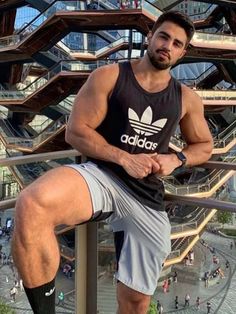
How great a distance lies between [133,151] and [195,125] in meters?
0.32

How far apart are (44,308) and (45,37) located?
12921 millimetres

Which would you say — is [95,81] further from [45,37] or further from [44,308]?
[45,37]

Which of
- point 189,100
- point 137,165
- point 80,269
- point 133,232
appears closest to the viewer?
point 137,165

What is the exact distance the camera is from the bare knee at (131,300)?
1661 mm

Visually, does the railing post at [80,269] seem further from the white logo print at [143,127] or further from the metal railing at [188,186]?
the white logo print at [143,127]

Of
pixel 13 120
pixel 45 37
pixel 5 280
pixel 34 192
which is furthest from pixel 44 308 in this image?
pixel 13 120

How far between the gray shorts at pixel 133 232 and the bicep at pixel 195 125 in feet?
1.07

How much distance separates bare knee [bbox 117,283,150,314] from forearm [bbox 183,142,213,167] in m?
0.49

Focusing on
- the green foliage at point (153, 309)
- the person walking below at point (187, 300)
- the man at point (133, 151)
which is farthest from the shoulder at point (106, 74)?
the person walking below at point (187, 300)

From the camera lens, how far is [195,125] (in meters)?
1.77

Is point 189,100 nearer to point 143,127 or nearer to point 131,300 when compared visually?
point 143,127

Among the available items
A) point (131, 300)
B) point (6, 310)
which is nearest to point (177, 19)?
point (131, 300)

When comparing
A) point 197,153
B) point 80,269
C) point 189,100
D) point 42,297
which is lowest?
point 80,269

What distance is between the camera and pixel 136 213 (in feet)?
5.12
